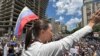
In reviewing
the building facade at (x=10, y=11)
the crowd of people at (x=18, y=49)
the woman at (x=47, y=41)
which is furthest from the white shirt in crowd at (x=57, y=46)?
the building facade at (x=10, y=11)

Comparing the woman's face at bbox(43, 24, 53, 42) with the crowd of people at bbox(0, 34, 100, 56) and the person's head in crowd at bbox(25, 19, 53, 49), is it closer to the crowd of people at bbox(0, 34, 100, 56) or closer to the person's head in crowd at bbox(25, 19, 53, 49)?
the person's head in crowd at bbox(25, 19, 53, 49)

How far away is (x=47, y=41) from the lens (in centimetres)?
246

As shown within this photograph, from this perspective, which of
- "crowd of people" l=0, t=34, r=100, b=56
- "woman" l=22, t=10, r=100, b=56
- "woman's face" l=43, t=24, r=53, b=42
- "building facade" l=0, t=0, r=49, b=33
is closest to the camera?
"woman" l=22, t=10, r=100, b=56

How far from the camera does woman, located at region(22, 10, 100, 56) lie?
2.30 meters

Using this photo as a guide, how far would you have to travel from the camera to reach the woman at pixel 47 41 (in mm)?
2303

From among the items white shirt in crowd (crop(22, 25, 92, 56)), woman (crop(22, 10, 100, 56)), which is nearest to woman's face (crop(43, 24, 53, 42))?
woman (crop(22, 10, 100, 56))

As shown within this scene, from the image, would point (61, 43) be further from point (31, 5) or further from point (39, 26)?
point (31, 5)

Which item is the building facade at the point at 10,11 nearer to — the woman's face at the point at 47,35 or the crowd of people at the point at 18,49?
the crowd of people at the point at 18,49

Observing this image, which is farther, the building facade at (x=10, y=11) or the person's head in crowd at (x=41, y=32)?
the building facade at (x=10, y=11)

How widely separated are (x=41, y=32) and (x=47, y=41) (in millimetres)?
105

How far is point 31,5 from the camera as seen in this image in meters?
120

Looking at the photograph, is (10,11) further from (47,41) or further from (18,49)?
(47,41)

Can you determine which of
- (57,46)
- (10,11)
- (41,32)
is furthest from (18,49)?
(10,11)

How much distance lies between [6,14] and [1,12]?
4763mm
